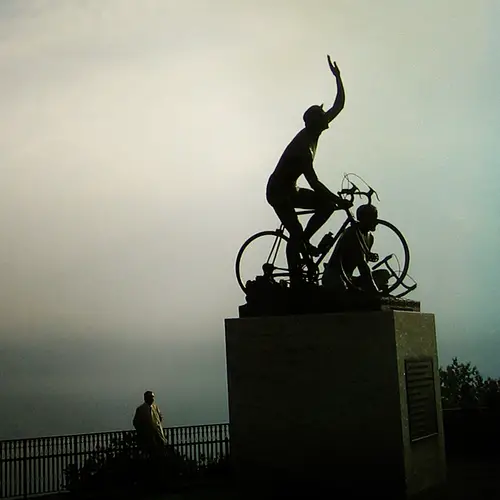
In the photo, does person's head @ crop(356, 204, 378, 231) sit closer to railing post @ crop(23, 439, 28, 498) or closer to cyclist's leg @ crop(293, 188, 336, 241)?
cyclist's leg @ crop(293, 188, 336, 241)

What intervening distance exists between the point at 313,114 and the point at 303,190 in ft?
3.38

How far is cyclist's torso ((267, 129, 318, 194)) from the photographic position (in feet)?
37.6

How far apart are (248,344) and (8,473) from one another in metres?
6.09

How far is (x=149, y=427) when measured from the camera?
15156mm

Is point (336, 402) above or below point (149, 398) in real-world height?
below

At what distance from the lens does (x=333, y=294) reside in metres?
10.9

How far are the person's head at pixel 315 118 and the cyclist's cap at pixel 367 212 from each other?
118 centimetres

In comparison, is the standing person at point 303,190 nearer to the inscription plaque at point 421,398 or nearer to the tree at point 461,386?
the inscription plaque at point 421,398

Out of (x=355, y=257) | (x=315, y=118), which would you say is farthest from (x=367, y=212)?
(x=315, y=118)

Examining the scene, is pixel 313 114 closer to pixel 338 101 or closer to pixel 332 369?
pixel 338 101

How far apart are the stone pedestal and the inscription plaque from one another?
1 cm

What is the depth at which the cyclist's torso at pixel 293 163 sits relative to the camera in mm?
11453

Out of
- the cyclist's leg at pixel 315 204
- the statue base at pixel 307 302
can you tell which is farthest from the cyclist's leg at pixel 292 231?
the statue base at pixel 307 302

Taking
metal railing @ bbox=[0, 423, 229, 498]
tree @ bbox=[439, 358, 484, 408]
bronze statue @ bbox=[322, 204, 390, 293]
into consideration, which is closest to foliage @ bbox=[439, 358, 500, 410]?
tree @ bbox=[439, 358, 484, 408]
